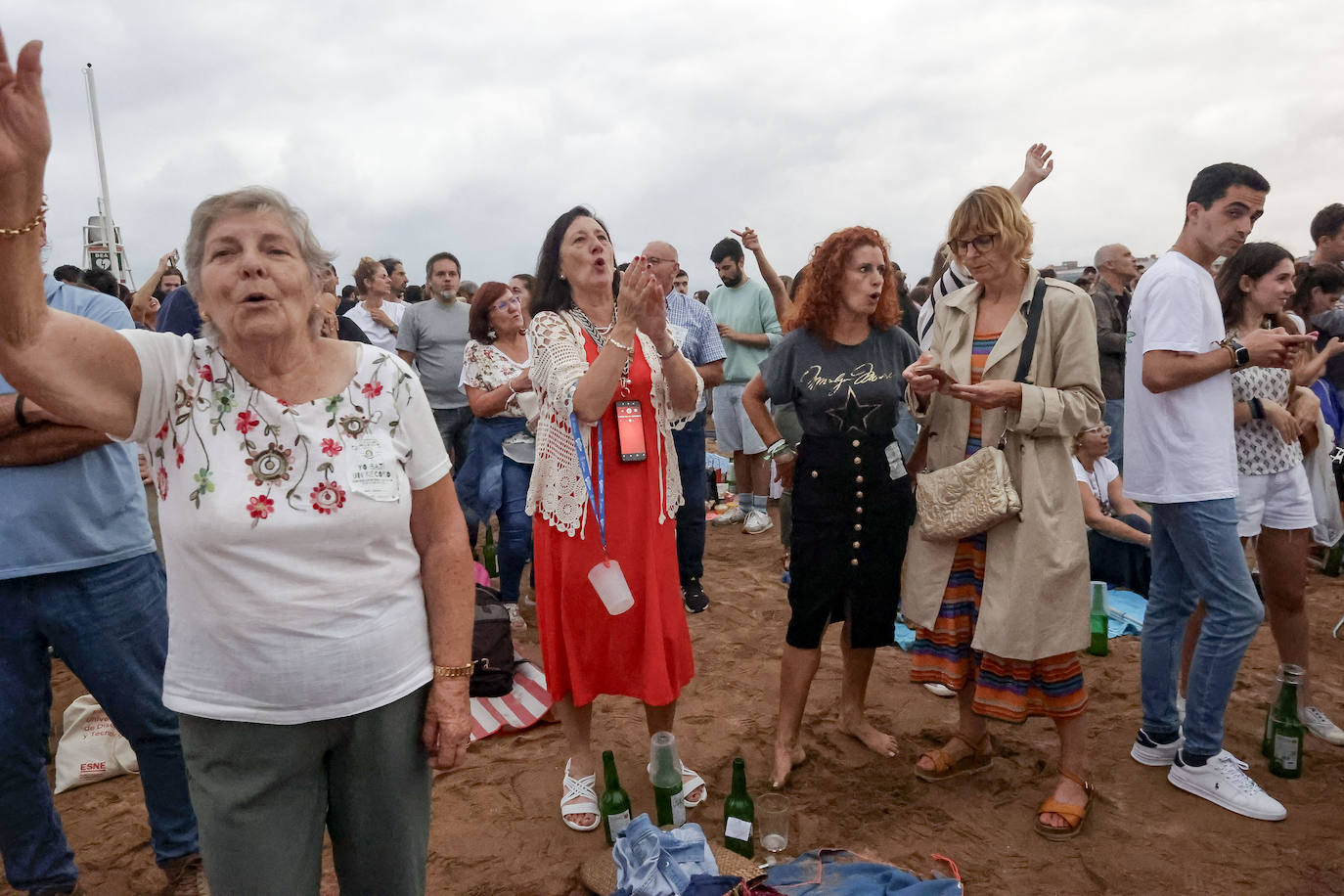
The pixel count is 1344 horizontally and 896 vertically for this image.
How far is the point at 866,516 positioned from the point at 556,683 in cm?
141

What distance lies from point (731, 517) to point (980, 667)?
15.8 ft

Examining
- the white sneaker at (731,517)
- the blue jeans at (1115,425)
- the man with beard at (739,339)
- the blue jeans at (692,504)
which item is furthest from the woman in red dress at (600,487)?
the blue jeans at (1115,425)

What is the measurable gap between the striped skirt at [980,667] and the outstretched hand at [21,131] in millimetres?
2988

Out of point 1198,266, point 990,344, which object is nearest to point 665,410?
point 990,344

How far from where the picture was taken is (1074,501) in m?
2.97

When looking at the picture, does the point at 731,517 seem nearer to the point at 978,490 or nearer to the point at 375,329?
the point at 375,329

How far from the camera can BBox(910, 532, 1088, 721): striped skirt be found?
304 cm

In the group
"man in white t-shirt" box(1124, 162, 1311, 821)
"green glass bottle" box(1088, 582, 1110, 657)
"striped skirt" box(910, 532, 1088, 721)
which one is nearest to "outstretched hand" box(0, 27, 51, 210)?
"striped skirt" box(910, 532, 1088, 721)

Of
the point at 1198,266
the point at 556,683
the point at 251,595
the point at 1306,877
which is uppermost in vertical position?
the point at 1198,266

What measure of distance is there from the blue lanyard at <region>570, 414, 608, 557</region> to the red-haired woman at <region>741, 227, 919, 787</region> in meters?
0.87

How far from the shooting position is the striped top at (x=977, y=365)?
121 inches

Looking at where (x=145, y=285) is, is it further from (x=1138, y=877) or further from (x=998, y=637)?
(x=1138, y=877)

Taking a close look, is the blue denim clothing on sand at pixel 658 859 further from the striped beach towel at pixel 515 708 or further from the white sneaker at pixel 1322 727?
the white sneaker at pixel 1322 727

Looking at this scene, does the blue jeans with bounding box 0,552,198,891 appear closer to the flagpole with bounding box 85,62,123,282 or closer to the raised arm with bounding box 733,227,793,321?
the raised arm with bounding box 733,227,793,321
